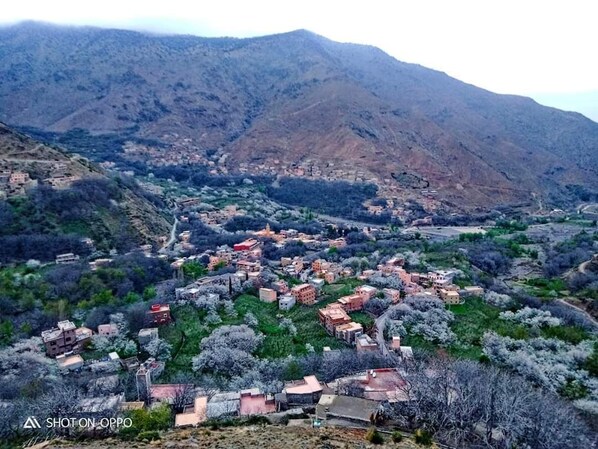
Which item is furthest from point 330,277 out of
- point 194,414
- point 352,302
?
point 194,414

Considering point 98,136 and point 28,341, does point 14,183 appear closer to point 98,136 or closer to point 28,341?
point 28,341

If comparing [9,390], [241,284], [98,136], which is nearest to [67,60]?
[98,136]

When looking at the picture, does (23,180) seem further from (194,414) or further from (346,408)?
(346,408)

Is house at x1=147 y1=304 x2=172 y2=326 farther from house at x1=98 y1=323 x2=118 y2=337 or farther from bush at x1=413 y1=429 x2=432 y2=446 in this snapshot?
bush at x1=413 y1=429 x2=432 y2=446

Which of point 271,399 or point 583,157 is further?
point 583,157

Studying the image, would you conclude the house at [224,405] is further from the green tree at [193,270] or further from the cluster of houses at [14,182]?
the cluster of houses at [14,182]

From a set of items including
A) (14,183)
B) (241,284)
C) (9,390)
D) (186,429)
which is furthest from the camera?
(14,183)

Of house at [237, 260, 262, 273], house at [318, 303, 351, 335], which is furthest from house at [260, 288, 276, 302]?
house at [237, 260, 262, 273]
